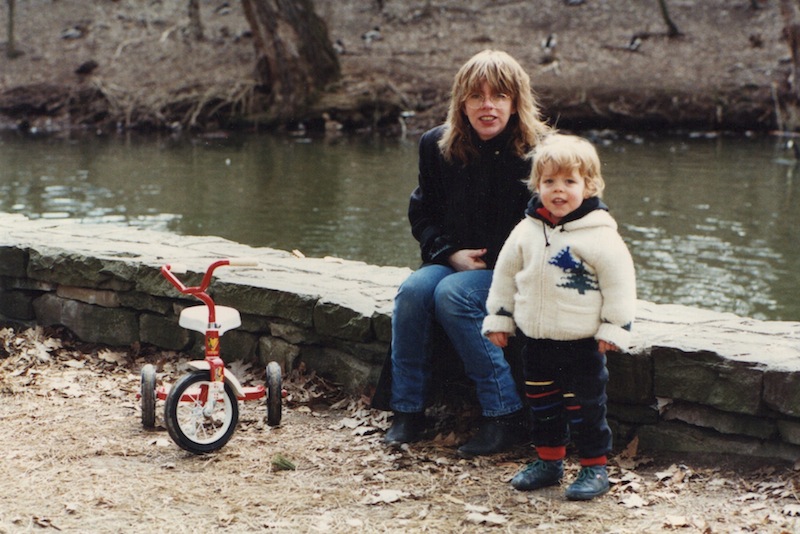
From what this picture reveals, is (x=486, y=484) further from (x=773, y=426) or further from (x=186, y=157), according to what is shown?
(x=186, y=157)

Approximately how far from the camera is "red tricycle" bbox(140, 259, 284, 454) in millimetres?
4457

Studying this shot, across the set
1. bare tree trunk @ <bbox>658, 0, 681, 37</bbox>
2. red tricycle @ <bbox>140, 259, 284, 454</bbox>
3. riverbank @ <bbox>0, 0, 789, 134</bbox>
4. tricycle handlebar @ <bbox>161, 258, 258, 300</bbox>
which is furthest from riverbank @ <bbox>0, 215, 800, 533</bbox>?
bare tree trunk @ <bbox>658, 0, 681, 37</bbox>

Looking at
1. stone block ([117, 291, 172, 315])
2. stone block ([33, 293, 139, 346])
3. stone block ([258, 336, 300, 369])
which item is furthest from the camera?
stone block ([33, 293, 139, 346])

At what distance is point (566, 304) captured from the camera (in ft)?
12.8

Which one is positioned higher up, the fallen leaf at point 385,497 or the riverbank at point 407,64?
the riverbank at point 407,64

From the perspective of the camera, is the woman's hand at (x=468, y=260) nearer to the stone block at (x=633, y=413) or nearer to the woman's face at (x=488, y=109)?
the woman's face at (x=488, y=109)

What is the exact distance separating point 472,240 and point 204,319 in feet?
4.06

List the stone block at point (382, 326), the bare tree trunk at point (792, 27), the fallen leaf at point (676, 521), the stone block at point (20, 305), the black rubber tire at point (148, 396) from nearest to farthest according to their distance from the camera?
the fallen leaf at point (676, 521)
the black rubber tire at point (148, 396)
the stone block at point (382, 326)
the stone block at point (20, 305)
the bare tree trunk at point (792, 27)

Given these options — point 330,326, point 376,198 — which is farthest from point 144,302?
point 376,198

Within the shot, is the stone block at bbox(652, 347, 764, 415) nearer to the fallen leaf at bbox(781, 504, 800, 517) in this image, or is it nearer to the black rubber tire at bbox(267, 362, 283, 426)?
the fallen leaf at bbox(781, 504, 800, 517)

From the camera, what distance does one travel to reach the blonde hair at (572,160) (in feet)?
12.6

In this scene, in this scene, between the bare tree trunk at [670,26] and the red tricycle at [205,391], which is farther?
the bare tree trunk at [670,26]

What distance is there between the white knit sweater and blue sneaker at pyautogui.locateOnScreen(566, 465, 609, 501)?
1.75 feet

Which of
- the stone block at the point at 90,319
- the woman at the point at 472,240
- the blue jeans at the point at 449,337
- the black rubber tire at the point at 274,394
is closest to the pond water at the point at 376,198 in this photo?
the stone block at the point at 90,319
